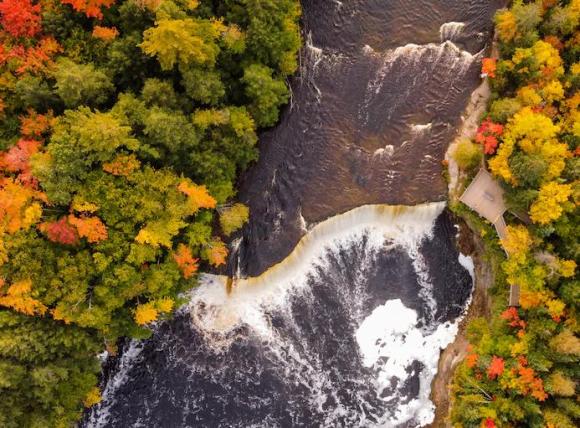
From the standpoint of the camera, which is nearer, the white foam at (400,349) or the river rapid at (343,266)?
the river rapid at (343,266)

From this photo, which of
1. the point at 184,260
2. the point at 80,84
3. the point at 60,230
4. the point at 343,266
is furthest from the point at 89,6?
the point at 343,266

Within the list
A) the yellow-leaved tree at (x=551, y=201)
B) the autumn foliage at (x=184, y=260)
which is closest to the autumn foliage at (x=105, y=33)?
the autumn foliage at (x=184, y=260)

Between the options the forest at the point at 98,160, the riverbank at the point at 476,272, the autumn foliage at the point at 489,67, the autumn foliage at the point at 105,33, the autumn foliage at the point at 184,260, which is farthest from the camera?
the riverbank at the point at 476,272

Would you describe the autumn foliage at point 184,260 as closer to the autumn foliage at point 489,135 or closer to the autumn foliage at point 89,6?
the autumn foliage at point 89,6

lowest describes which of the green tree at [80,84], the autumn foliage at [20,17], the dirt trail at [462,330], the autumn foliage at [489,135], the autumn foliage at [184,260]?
the dirt trail at [462,330]

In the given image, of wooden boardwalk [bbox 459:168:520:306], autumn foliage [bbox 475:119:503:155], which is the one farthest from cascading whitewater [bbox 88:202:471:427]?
autumn foliage [bbox 475:119:503:155]

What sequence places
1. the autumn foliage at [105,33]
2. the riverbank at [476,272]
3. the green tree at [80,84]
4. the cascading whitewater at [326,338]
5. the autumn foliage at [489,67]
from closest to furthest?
the green tree at [80,84] < the autumn foliage at [105,33] < the autumn foliage at [489,67] < the riverbank at [476,272] < the cascading whitewater at [326,338]

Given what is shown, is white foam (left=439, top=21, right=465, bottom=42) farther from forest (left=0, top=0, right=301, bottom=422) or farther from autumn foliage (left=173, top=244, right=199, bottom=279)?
autumn foliage (left=173, top=244, right=199, bottom=279)
